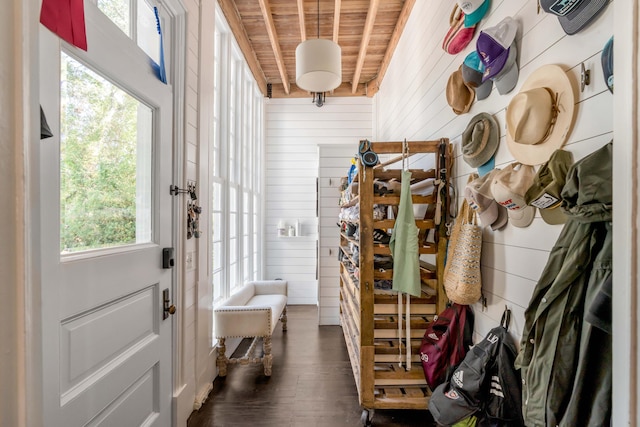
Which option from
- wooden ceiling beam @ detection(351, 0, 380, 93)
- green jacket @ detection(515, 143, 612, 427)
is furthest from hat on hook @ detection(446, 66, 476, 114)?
wooden ceiling beam @ detection(351, 0, 380, 93)

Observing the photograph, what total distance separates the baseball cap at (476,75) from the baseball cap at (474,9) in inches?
8.2

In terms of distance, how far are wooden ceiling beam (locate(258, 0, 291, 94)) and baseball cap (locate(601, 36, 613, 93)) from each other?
2.81 metres

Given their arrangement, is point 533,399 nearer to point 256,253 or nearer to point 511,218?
point 511,218

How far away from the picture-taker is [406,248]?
5.82 feet

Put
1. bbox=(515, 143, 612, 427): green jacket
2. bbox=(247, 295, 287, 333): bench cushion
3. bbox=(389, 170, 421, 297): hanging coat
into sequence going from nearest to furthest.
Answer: bbox=(515, 143, 612, 427): green jacket, bbox=(389, 170, 421, 297): hanging coat, bbox=(247, 295, 287, 333): bench cushion

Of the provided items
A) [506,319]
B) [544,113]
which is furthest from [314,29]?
[506,319]

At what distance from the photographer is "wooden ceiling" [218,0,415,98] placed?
2906 mm

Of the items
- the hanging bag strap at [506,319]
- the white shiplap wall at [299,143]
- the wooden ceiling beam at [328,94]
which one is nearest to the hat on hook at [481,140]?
the hanging bag strap at [506,319]

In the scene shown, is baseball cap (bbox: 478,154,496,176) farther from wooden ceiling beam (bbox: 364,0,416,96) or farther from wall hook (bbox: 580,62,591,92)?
wooden ceiling beam (bbox: 364,0,416,96)

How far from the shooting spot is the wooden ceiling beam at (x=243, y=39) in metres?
2.82

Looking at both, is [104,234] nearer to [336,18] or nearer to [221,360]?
[221,360]

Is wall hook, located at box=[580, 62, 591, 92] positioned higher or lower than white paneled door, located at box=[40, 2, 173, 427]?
higher

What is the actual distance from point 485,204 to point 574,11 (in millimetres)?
775

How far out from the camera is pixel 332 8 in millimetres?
2973
